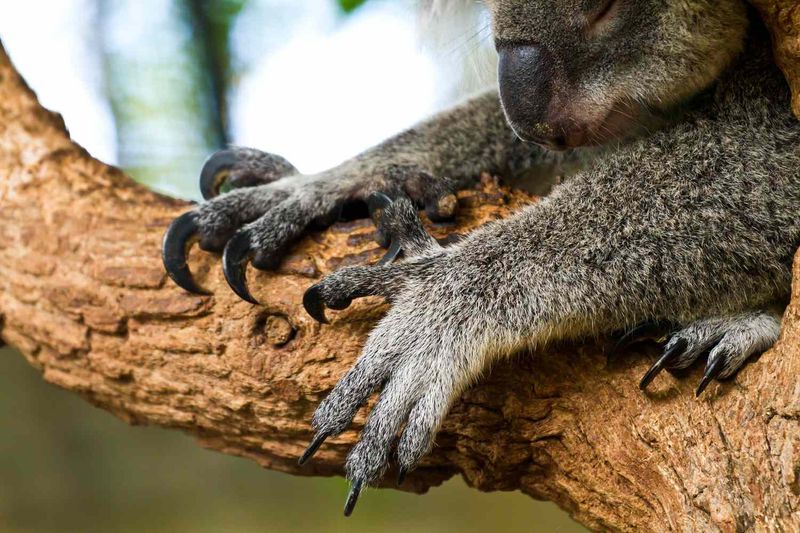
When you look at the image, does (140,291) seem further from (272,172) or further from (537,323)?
(537,323)

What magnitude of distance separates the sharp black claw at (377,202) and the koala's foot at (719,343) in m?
1.10

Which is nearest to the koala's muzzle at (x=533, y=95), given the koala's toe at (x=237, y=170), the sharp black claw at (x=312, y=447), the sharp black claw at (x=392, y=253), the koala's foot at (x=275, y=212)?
the koala's foot at (x=275, y=212)

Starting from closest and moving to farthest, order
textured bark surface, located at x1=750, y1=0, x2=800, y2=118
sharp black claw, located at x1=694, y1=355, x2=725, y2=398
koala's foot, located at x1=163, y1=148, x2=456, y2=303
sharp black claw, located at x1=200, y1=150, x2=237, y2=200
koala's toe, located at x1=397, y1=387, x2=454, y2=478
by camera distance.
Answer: textured bark surface, located at x1=750, y1=0, x2=800, y2=118, sharp black claw, located at x1=694, y1=355, x2=725, y2=398, koala's toe, located at x1=397, y1=387, x2=454, y2=478, koala's foot, located at x1=163, y1=148, x2=456, y2=303, sharp black claw, located at x1=200, y1=150, x2=237, y2=200

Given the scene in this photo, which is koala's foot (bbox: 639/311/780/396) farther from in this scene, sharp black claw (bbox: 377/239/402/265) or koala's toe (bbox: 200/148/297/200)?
koala's toe (bbox: 200/148/297/200)

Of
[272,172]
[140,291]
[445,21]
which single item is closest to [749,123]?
[445,21]

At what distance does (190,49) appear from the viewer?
6707mm

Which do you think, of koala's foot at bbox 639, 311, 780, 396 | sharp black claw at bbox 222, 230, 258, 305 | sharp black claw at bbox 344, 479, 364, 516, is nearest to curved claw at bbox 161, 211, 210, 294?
sharp black claw at bbox 222, 230, 258, 305

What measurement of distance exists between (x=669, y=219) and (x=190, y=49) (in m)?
5.32

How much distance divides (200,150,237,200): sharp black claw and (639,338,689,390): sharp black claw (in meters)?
2.15

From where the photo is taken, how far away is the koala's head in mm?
2395

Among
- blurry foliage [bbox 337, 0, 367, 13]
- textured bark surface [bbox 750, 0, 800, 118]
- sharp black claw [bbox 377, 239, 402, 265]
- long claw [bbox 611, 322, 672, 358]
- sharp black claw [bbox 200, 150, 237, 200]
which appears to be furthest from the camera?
blurry foliage [bbox 337, 0, 367, 13]

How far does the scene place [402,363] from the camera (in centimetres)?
241

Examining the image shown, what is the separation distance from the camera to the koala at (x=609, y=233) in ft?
7.79

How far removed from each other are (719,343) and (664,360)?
17 cm
